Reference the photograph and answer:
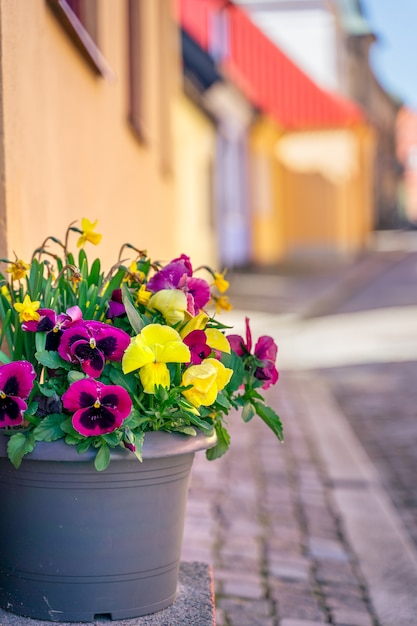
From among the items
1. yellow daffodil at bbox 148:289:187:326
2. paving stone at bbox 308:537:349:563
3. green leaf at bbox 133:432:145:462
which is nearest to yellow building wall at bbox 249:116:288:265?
paving stone at bbox 308:537:349:563

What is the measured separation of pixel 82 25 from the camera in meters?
4.46

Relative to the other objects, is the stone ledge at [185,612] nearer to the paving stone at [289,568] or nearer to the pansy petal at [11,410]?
the pansy petal at [11,410]

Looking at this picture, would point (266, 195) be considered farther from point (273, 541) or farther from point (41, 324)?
point (41, 324)

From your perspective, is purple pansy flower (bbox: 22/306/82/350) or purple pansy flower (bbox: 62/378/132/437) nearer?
purple pansy flower (bbox: 62/378/132/437)

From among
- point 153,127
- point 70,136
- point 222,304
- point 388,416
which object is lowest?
point 388,416

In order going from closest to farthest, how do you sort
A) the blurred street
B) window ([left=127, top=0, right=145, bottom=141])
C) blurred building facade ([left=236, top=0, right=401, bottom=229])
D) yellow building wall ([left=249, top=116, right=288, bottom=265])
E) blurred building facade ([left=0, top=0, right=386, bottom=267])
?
1. blurred building facade ([left=0, top=0, right=386, bottom=267])
2. the blurred street
3. window ([left=127, top=0, right=145, bottom=141])
4. yellow building wall ([left=249, top=116, right=288, bottom=265])
5. blurred building facade ([left=236, top=0, right=401, bottom=229])

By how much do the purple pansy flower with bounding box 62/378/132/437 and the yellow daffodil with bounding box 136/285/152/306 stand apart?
1.16 ft

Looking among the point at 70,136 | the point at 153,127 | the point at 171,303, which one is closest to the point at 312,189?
the point at 153,127

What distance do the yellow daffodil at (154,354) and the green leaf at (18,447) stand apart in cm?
25

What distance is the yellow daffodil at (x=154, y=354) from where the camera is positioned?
214cm

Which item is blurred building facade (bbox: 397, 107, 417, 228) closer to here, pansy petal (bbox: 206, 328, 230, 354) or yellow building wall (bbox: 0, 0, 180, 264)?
yellow building wall (bbox: 0, 0, 180, 264)

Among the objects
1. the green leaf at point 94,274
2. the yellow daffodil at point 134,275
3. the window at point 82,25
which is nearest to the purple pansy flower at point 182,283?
the yellow daffodil at point 134,275

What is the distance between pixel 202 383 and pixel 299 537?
203 cm

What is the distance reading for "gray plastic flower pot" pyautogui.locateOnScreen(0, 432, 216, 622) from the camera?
2160 millimetres
